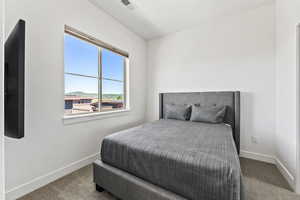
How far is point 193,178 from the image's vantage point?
0.98m

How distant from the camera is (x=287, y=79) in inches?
69.3

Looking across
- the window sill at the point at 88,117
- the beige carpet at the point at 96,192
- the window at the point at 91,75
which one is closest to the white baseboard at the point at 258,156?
the beige carpet at the point at 96,192

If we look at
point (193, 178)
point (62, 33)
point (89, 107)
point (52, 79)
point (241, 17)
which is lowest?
point (193, 178)

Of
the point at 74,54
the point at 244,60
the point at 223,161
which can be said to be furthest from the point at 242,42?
the point at 74,54

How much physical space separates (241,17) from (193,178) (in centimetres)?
295

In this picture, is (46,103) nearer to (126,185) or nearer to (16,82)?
(16,82)

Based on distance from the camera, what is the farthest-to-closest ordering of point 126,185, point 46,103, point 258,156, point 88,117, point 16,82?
point 258,156, point 88,117, point 46,103, point 126,185, point 16,82

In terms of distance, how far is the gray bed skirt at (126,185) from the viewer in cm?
107

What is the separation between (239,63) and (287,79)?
2.71ft

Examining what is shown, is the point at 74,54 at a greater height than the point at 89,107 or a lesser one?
greater

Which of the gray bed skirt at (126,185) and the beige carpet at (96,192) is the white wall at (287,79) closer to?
the beige carpet at (96,192)

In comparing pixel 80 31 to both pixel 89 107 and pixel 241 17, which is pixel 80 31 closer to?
pixel 89 107

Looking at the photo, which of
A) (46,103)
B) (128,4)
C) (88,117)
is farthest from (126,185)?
(128,4)

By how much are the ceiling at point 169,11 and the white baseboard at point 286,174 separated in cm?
265
